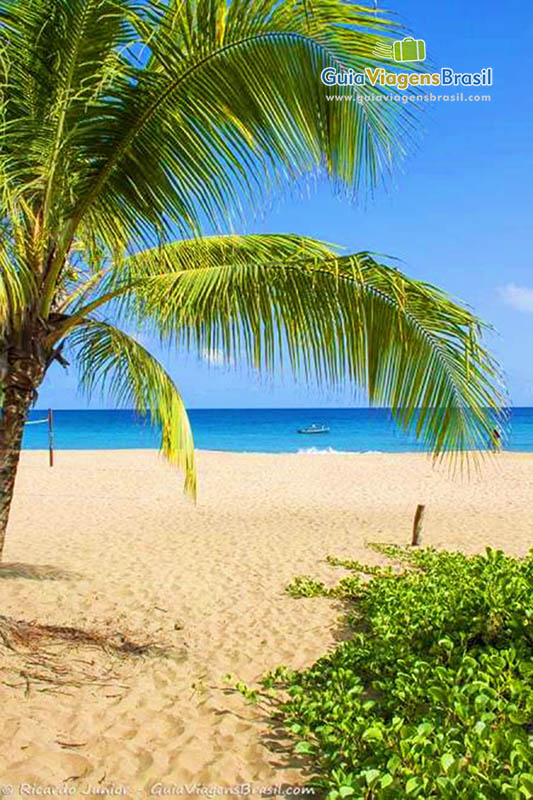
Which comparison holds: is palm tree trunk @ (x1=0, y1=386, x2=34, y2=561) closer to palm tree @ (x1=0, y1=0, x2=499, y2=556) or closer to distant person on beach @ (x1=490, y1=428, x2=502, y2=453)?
palm tree @ (x1=0, y1=0, x2=499, y2=556)

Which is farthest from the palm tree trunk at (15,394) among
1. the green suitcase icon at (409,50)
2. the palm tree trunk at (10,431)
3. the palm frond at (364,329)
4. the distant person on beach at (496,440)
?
the distant person on beach at (496,440)

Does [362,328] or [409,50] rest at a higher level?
[409,50]

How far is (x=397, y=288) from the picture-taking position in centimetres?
407

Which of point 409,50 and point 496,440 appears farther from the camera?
point 496,440

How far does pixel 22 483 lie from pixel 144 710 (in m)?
16.5

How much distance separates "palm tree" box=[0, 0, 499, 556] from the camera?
13.1 ft

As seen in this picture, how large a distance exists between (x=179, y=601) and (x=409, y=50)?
594 centimetres

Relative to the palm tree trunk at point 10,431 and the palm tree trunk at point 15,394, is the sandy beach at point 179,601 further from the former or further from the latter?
the palm tree trunk at point 15,394

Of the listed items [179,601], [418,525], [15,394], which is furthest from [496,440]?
[418,525]

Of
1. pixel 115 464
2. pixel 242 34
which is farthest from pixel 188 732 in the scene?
pixel 115 464

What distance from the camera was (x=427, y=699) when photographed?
4.00 meters

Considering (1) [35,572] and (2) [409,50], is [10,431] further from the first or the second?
(2) [409,50]

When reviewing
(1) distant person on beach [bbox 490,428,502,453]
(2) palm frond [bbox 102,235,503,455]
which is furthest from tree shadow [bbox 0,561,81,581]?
(1) distant person on beach [bbox 490,428,502,453]

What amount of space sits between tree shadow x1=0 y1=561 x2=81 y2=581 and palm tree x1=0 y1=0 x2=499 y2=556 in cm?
315
